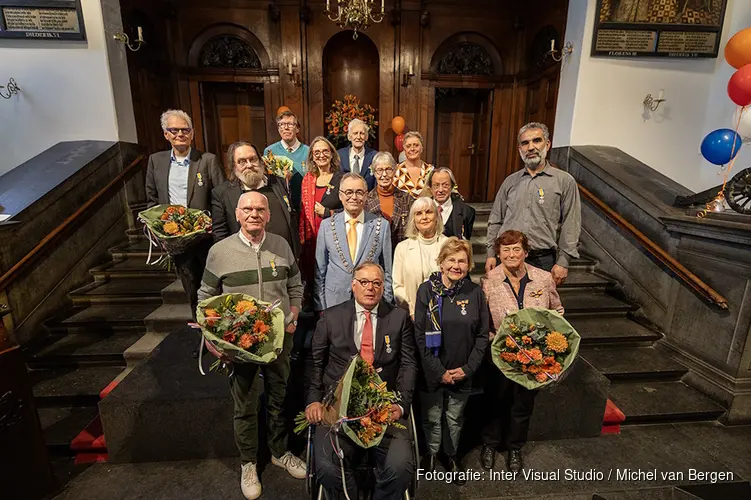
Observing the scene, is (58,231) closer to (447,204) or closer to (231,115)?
(447,204)

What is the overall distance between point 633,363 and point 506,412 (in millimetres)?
1756

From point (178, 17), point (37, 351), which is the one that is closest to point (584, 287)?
point (37, 351)

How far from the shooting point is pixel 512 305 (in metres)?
2.31

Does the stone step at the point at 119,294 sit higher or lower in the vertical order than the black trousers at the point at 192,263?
lower

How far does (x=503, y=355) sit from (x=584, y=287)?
2674 millimetres

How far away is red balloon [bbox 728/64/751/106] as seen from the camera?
355cm

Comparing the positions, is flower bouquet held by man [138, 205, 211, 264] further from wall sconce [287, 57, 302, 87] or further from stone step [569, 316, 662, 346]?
wall sconce [287, 57, 302, 87]

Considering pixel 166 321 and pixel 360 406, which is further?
pixel 166 321

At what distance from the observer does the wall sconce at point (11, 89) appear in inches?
182

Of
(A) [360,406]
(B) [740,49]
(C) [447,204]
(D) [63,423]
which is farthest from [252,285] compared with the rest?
(B) [740,49]

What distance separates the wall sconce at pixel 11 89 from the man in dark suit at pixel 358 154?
4533 millimetres

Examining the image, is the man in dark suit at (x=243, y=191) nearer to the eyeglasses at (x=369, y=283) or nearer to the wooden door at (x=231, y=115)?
the eyeglasses at (x=369, y=283)

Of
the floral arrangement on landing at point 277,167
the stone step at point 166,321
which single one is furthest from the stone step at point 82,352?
the floral arrangement on landing at point 277,167

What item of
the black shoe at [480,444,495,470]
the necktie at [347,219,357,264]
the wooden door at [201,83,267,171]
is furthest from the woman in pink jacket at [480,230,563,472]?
the wooden door at [201,83,267,171]
